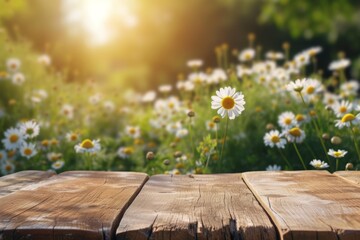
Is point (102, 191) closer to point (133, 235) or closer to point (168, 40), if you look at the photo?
point (133, 235)

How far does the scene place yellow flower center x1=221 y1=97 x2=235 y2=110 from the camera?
2.94 meters

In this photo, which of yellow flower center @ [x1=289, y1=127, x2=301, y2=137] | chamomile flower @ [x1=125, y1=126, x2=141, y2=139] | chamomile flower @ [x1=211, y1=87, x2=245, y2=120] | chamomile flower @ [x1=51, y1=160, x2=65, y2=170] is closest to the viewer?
chamomile flower @ [x1=211, y1=87, x2=245, y2=120]

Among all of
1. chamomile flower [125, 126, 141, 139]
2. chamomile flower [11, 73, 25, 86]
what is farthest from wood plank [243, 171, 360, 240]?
chamomile flower [11, 73, 25, 86]

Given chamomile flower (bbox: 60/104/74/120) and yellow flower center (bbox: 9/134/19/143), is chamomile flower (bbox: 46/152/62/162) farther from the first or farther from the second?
chamomile flower (bbox: 60/104/74/120)

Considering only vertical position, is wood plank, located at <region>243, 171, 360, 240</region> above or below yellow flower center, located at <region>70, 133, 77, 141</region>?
below

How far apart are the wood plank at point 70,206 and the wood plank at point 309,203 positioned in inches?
17.6

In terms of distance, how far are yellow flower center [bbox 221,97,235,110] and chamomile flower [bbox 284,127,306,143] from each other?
26.5 inches

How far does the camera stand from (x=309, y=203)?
1812 millimetres

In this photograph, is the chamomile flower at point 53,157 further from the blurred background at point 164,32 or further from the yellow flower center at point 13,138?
the blurred background at point 164,32

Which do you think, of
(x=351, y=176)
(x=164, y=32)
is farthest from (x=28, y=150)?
(x=164, y=32)

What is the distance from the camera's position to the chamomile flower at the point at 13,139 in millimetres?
4129

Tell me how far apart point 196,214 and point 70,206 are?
1.31 ft

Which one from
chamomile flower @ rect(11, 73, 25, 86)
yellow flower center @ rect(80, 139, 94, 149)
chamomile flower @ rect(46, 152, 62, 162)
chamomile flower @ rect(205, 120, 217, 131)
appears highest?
chamomile flower @ rect(11, 73, 25, 86)

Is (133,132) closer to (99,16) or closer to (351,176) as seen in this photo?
(351,176)
